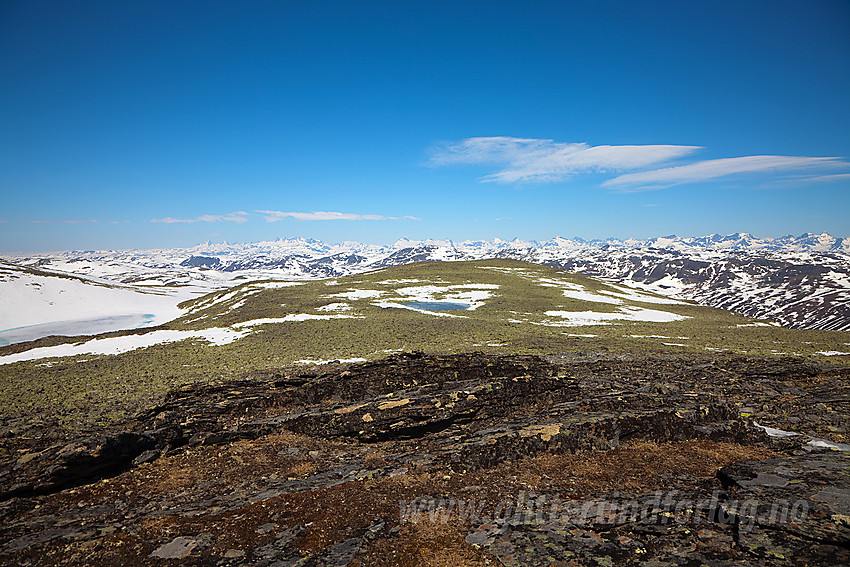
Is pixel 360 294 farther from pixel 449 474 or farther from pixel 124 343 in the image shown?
pixel 449 474

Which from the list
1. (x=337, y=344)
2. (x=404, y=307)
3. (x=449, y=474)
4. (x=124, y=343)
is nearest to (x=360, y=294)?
(x=404, y=307)

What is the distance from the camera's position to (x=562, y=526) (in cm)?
970

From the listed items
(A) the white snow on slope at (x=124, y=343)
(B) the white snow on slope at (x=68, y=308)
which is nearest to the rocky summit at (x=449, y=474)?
(A) the white snow on slope at (x=124, y=343)

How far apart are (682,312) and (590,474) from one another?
230ft

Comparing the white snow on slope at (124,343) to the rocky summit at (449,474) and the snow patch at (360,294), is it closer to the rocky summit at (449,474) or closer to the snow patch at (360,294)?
the rocky summit at (449,474)

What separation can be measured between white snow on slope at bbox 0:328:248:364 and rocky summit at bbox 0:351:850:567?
2545 cm

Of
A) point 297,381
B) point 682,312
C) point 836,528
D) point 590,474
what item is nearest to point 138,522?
point 297,381

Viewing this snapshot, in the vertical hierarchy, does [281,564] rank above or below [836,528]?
below

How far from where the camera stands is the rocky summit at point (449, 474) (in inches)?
352

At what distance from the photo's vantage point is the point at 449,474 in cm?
1327

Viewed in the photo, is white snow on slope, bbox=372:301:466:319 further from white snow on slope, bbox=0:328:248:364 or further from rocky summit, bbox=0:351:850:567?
rocky summit, bbox=0:351:850:567

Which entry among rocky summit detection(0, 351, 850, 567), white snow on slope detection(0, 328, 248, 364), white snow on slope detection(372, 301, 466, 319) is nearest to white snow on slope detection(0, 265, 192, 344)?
white snow on slope detection(0, 328, 248, 364)

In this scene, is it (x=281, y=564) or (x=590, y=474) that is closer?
(x=281, y=564)

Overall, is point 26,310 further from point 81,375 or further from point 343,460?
point 343,460
